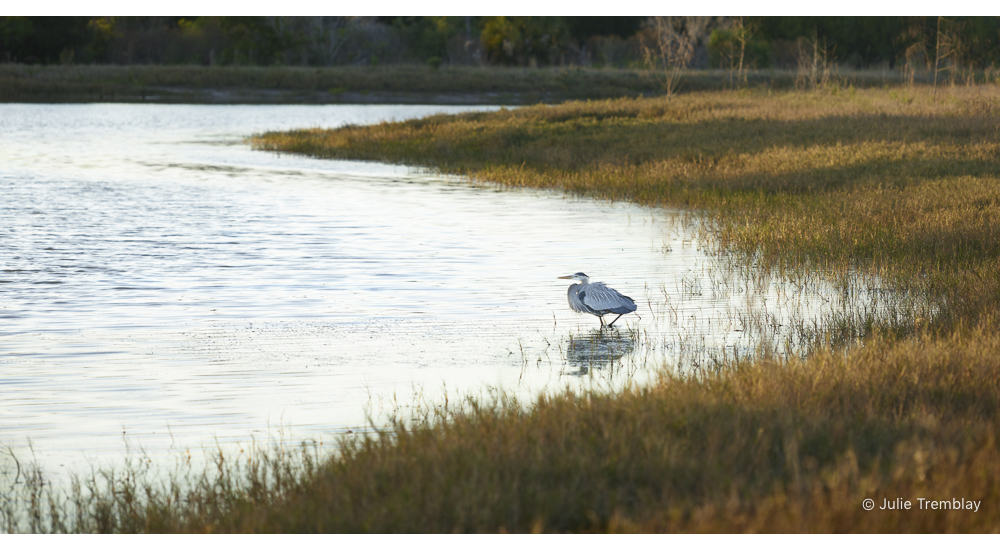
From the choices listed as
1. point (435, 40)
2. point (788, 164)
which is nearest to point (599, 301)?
point (788, 164)

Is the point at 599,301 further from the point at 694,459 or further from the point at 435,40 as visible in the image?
the point at 435,40

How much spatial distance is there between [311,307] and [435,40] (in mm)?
77912

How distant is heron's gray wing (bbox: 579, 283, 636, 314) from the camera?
8.73m

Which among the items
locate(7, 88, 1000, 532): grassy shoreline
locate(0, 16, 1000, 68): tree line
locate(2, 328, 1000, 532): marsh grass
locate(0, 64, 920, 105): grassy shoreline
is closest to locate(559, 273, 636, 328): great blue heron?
locate(7, 88, 1000, 532): grassy shoreline

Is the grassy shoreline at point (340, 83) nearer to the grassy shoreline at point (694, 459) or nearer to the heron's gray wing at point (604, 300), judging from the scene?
the heron's gray wing at point (604, 300)

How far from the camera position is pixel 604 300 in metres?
8.77

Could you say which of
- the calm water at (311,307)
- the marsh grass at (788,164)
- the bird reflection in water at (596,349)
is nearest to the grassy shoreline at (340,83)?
the marsh grass at (788,164)

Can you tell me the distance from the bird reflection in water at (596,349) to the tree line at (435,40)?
184 ft

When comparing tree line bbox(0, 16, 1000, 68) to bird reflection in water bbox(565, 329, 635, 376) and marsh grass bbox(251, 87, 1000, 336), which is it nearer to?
marsh grass bbox(251, 87, 1000, 336)

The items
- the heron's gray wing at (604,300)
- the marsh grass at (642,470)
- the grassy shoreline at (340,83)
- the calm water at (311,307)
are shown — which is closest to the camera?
the marsh grass at (642,470)

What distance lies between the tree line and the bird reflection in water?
184 feet

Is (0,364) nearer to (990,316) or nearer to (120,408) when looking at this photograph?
(120,408)

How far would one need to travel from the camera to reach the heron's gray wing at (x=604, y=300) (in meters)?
8.73
